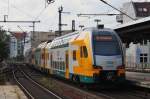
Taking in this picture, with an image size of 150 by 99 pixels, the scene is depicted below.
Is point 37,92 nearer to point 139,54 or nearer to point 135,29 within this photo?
point 135,29

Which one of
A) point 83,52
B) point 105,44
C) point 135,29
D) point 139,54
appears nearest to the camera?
point 105,44

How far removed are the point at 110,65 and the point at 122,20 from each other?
7937 cm

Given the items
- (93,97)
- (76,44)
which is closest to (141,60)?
(76,44)

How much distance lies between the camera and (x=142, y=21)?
30.4 meters

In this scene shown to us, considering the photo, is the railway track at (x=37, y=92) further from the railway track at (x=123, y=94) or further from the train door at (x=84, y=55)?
the train door at (x=84, y=55)

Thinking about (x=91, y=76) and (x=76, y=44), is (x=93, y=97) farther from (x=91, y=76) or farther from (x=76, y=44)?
(x=76, y=44)

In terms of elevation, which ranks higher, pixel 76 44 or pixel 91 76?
pixel 76 44

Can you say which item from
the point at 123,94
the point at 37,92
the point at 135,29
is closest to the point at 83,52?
the point at 123,94

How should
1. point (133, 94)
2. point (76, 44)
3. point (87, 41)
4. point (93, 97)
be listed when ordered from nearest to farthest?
point (93, 97)
point (133, 94)
point (87, 41)
point (76, 44)

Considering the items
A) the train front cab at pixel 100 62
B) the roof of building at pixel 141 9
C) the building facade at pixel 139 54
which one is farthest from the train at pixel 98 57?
the roof of building at pixel 141 9

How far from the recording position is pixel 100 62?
24359 millimetres

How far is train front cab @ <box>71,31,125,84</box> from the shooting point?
24.3 meters

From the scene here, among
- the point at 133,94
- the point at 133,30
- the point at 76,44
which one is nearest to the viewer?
the point at 133,94

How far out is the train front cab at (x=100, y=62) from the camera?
24266mm
